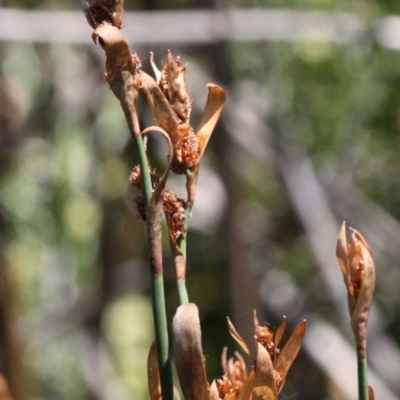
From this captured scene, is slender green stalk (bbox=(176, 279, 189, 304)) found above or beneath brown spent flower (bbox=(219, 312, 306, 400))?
above

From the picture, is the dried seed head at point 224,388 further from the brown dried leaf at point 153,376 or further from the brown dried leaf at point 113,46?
the brown dried leaf at point 113,46

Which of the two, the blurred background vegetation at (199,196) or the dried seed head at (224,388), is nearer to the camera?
the dried seed head at (224,388)

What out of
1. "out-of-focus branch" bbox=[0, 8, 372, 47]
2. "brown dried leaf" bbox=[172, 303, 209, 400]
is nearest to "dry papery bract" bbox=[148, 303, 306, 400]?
"brown dried leaf" bbox=[172, 303, 209, 400]

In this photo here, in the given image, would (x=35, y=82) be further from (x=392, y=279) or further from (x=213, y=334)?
(x=392, y=279)

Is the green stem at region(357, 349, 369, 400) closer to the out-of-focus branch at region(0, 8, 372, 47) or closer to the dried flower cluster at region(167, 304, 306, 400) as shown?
the dried flower cluster at region(167, 304, 306, 400)

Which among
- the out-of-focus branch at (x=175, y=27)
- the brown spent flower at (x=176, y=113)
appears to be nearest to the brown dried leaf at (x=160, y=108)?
the brown spent flower at (x=176, y=113)
